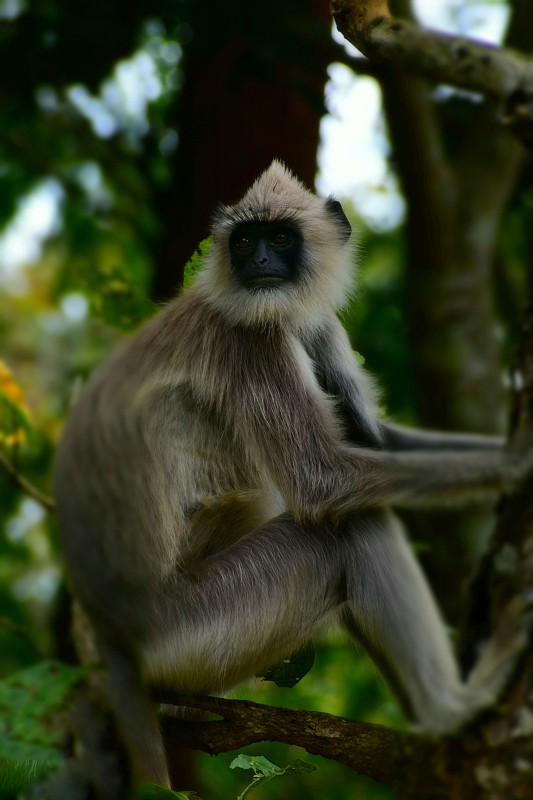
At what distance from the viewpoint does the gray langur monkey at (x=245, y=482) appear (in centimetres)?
253

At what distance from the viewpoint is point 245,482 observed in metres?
3.21

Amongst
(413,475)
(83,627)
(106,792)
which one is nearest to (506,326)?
(83,627)

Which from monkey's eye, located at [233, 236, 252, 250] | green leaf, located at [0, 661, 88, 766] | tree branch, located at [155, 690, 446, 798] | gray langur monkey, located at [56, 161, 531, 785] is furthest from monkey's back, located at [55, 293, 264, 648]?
tree branch, located at [155, 690, 446, 798]

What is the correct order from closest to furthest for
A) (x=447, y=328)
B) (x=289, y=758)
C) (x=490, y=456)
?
(x=490, y=456) < (x=289, y=758) < (x=447, y=328)

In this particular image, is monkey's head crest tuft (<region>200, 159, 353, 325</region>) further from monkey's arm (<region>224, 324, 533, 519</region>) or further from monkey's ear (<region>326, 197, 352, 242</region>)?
monkey's arm (<region>224, 324, 533, 519</region>)

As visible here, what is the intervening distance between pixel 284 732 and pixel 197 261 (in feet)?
5.06

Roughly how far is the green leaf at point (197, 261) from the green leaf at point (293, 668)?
129 centimetres

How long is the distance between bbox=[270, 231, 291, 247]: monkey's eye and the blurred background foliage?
21 cm

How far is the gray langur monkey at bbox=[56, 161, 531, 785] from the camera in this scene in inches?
99.7

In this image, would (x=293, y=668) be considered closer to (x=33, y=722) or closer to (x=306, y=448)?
(x=306, y=448)

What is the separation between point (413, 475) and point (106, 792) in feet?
4.43

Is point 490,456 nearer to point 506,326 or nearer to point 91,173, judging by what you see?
point 506,326

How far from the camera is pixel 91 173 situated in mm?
8141

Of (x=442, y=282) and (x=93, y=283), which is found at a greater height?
(x=442, y=282)
